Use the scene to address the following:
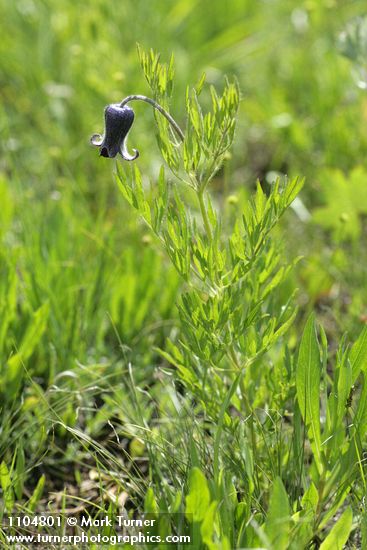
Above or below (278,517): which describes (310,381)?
above

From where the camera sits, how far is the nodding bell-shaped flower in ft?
5.68

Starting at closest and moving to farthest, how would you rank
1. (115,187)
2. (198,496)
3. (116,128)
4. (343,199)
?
(198,496) → (116,128) → (343,199) → (115,187)

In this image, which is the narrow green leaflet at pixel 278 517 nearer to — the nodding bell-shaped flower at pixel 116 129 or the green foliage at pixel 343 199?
the nodding bell-shaped flower at pixel 116 129

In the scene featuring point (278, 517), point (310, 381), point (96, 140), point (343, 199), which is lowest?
Result: point (278, 517)

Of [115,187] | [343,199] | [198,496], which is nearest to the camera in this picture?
[198,496]

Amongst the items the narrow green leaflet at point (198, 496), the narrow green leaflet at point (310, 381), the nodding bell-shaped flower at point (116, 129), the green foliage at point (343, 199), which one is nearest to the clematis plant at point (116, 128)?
the nodding bell-shaped flower at point (116, 129)

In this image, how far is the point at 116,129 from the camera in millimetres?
1742

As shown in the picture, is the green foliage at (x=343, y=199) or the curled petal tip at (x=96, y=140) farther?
the green foliage at (x=343, y=199)

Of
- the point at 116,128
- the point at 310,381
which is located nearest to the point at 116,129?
the point at 116,128

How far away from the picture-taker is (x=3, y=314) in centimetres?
231

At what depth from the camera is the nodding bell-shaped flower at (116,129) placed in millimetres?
1730

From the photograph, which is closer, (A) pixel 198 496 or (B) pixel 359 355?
(A) pixel 198 496

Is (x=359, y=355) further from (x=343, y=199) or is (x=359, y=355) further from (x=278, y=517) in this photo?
(x=343, y=199)

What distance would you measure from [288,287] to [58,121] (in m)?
1.58
